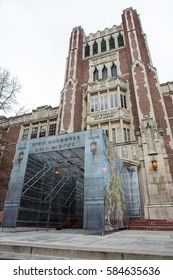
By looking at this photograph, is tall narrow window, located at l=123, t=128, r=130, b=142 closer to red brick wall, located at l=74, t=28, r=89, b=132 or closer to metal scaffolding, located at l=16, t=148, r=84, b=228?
red brick wall, located at l=74, t=28, r=89, b=132

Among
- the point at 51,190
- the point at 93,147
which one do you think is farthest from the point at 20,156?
the point at 93,147

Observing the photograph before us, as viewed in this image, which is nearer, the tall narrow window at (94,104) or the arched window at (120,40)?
the tall narrow window at (94,104)

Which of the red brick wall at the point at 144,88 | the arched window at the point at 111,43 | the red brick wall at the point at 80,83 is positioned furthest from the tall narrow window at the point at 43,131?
the arched window at the point at 111,43

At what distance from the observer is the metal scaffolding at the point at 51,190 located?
8.67m

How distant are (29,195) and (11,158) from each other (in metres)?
14.3

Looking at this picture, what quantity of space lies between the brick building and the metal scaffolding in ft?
16.6

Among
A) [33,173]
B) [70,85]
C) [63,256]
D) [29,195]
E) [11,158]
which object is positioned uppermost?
[70,85]

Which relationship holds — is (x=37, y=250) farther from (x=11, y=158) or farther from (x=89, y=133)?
(x=11, y=158)

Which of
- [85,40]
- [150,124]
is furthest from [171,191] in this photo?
[85,40]

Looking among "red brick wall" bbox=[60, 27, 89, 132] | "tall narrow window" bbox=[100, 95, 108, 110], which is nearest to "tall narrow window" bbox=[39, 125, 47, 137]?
"red brick wall" bbox=[60, 27, 89, 132]

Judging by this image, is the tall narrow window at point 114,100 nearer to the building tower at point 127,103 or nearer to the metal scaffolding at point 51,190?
the building tower at point 127,103

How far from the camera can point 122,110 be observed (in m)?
17.0

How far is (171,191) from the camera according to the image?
11.8 m

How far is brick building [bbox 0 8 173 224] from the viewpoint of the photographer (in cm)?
1269
